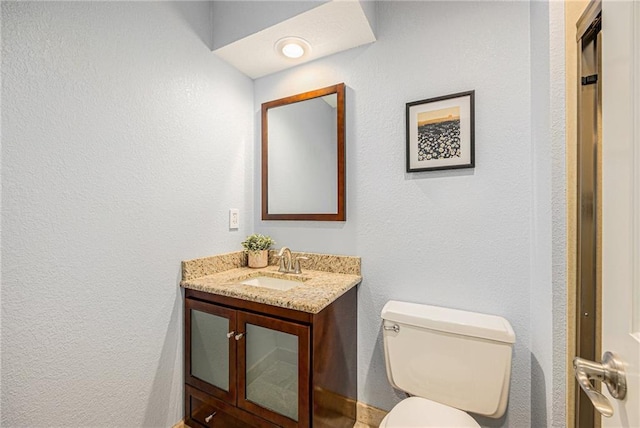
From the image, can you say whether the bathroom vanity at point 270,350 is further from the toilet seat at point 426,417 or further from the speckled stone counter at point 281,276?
the toilet seat at point 426,417

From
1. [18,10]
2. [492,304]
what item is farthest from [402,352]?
[18,10]

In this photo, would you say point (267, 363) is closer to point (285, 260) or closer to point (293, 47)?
point (285, 260)

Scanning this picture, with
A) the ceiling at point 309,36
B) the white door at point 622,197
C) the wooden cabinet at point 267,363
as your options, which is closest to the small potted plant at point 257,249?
the wooden cabinet at point 267,363

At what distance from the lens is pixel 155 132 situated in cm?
133

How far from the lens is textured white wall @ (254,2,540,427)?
1220 millimetres

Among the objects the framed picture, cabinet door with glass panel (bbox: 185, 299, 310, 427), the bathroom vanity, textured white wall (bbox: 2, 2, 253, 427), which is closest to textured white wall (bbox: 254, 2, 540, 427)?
the framed picture

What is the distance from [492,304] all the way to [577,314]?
37 cm

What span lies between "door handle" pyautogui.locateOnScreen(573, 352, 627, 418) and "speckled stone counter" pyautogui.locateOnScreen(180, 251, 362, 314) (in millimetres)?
783

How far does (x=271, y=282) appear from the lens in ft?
5.39

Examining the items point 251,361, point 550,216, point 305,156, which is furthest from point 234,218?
point 550,216

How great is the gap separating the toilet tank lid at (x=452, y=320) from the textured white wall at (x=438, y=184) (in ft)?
0.28

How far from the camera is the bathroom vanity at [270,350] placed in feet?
3.75

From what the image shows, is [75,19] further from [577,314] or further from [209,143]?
[577,314]

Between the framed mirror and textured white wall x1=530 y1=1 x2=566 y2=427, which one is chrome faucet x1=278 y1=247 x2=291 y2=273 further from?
textured white wall x1=530 y1=1 x2=566 y2=427
